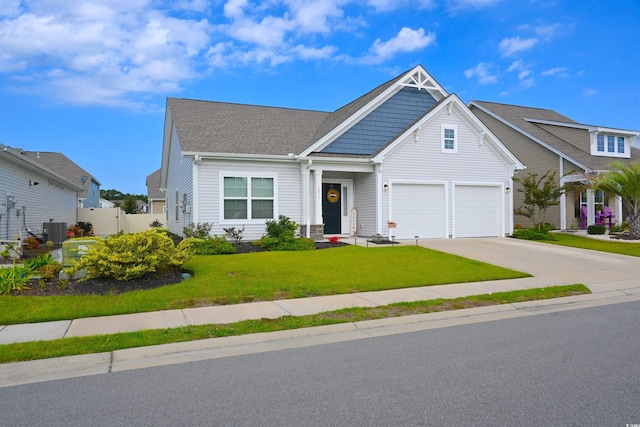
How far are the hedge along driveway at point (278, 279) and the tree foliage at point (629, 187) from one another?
11250 mm

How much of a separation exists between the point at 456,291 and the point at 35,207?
60.9 feet

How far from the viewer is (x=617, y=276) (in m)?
11.3

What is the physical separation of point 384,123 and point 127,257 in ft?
42.4

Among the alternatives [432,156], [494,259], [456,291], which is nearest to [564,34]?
[432,156]

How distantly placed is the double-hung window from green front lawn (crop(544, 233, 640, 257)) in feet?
38.1

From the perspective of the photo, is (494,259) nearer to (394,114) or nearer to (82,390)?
(394,114)

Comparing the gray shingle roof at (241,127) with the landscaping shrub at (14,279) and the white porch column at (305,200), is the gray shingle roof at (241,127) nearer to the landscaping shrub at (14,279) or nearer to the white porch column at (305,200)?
the white porch column at (305,200)

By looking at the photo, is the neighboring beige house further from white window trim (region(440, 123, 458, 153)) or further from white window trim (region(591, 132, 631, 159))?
white window trim (region(591, 132, 631, 159))

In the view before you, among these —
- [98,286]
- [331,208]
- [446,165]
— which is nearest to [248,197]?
[331,208]

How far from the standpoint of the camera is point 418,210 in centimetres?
1862

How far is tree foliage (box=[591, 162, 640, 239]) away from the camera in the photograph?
19.4 meters

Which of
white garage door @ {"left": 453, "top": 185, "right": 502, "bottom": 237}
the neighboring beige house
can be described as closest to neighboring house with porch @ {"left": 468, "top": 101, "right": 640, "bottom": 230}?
white garage door @ {"left": 453, "top": 185, "right": 502, "bottom": 237}

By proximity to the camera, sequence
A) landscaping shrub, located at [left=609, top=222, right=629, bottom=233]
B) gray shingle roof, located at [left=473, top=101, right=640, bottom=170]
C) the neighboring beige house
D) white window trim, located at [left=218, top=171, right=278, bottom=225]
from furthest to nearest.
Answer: the neighboring beige house < gray shingle roof, located at [left=473, top=101, right=640, bottom=170] < landscaping shrub, located at [left=609, top=222, right=629, bottom=233] < white window trim, located at [left=218, top=171, right=278, bottom=225]

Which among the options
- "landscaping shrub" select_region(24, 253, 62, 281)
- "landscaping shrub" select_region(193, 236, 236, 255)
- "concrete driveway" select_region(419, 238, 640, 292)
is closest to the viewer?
"landscaping shrub" select_region(24, 253, 62, 281)
